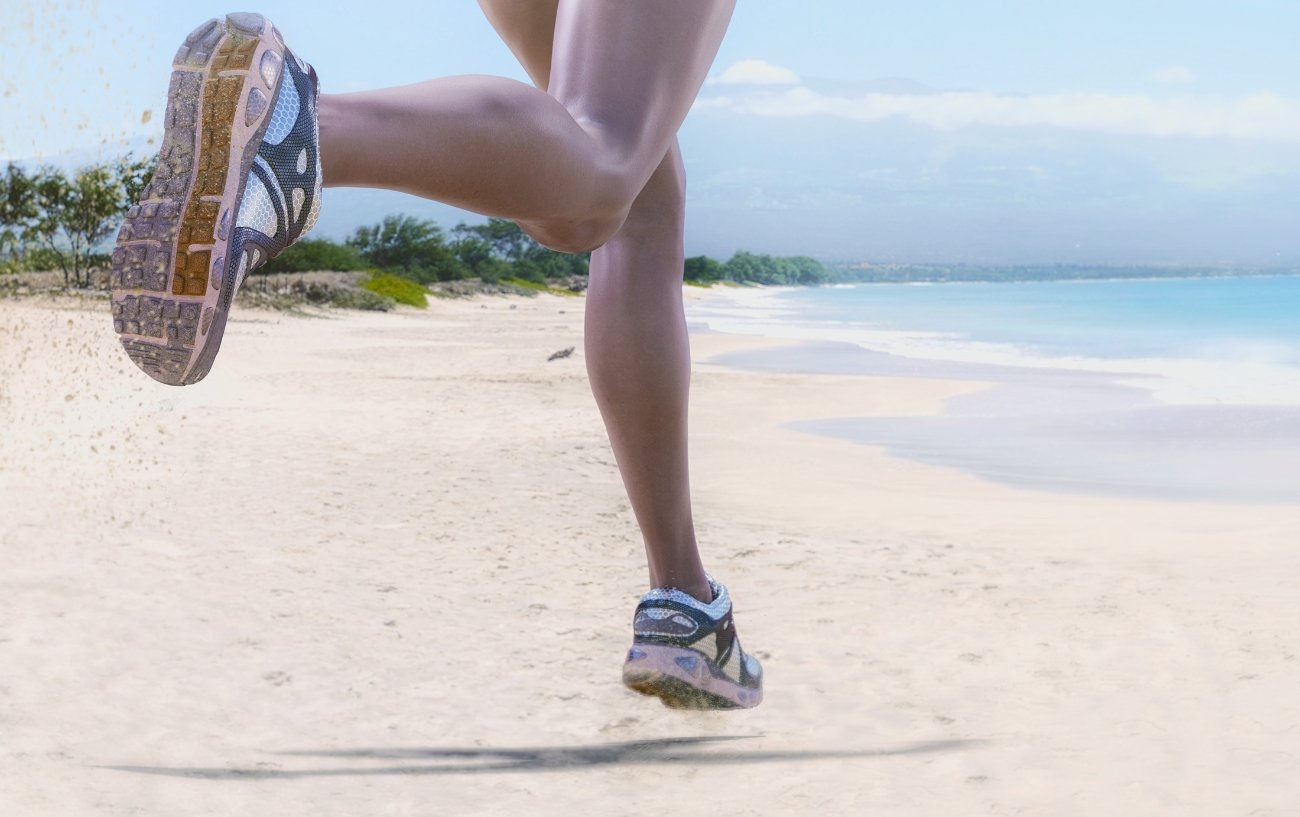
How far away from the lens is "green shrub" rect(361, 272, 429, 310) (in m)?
19.2

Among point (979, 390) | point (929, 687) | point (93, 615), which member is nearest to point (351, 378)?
point (979, 390)

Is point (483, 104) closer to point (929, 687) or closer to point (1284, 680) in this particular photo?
point (929, 687)

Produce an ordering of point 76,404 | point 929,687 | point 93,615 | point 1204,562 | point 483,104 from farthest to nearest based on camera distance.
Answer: point 76,404
point 1204,562
point 93,615
point 929,687
point 483,104

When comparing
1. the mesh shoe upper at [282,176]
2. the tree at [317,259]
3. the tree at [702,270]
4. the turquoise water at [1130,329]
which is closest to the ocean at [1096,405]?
the turquoise water at [1130,329]

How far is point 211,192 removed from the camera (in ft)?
2.61

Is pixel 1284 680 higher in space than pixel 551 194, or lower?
lower

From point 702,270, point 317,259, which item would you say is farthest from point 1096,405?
point 702,270

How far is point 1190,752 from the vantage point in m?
1.63

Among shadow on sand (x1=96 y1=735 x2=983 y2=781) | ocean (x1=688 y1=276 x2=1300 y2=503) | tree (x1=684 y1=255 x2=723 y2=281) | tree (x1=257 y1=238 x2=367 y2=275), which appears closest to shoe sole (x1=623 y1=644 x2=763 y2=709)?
shadow on sand (x1=96 y1=735 x2=983 y2=781)

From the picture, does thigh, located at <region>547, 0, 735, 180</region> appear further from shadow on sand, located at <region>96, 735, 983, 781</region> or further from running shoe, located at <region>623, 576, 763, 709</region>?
shadow on sand, located at <region>96, 735, 983, 781</region>

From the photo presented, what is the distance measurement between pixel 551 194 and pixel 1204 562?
2.38 meters

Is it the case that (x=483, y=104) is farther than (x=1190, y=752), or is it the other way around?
(x=1190, y=752)

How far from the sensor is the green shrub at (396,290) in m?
19.2

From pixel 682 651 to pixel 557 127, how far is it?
791 millimetres
